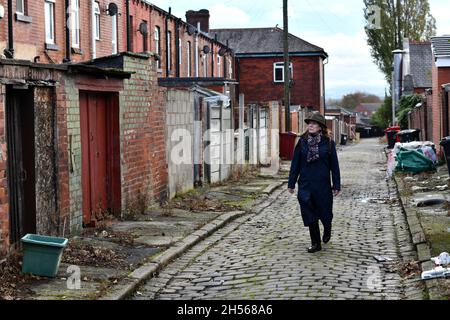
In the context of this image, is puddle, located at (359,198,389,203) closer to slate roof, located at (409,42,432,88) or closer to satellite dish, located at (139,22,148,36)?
satellite dish, located at (139,22,148,36)

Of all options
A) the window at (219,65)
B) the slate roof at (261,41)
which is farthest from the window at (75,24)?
the slate roof at (261,41)

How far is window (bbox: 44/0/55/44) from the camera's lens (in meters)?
22.5

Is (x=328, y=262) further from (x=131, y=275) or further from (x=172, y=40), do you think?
(x=172, y=40)

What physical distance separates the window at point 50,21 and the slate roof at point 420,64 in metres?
30.4

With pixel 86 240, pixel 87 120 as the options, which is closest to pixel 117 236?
pixel 86 240

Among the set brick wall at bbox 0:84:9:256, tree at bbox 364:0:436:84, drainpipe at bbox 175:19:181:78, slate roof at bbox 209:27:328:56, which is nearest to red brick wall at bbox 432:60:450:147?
drainpipe at bbox 175:19:181:78

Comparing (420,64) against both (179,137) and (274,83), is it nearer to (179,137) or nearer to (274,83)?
(274,83)

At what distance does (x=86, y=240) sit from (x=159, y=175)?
474cm

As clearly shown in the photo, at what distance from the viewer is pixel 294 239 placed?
1176cm

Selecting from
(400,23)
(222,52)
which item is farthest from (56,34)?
(400,23)

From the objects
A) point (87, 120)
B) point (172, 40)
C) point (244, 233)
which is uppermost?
point (172, 40)

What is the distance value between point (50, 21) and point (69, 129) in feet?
40.1

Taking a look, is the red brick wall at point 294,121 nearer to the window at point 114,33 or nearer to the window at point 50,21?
the window at point 114,33
